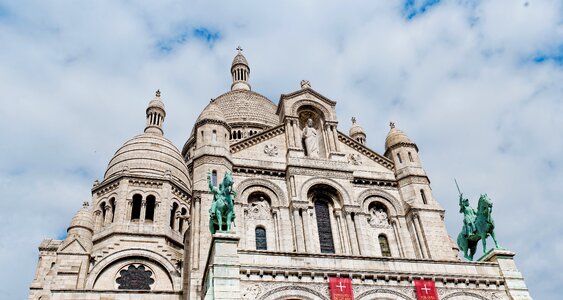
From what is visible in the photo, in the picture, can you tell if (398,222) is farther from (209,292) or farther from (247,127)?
(247,127)

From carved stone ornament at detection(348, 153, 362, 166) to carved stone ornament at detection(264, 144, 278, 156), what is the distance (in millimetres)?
4617

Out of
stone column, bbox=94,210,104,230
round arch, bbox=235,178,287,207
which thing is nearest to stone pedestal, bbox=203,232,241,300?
round arch, bbox=235,178,287,207

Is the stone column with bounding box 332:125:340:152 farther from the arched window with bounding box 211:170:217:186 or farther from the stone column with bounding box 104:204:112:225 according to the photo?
the stone column with bounding box 104:204:112:225

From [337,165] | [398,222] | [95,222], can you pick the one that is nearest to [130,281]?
[95,222]

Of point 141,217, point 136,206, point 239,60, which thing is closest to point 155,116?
point 136,206

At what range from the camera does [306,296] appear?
1983 cm

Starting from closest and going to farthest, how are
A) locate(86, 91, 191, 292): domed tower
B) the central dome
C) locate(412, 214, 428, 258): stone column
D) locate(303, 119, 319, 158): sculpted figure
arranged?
locate(412, 214, 428, 258): stone column → locate(303, 119, 319, 158): sculpted figure → locate(86, 91, 191, 292): domed tower → the central dome

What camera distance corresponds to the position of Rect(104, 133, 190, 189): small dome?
37844 millimetres

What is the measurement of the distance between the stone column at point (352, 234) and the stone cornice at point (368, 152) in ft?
17.3

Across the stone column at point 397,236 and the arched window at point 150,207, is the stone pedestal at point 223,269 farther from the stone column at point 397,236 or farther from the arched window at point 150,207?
the arched window at point 150,207

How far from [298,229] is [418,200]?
24.6 feet

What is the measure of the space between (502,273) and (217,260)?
1252 centimetres

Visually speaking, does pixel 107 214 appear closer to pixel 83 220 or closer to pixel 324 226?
pixel 83 220

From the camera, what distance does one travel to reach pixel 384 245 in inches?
1126
